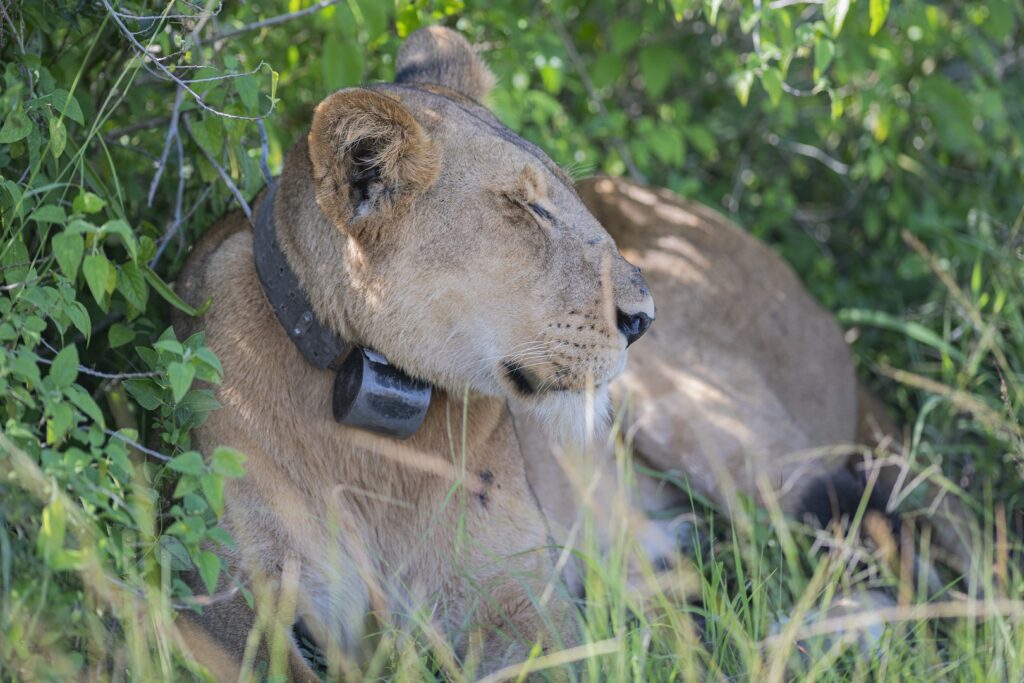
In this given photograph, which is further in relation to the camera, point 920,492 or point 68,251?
point 920,492

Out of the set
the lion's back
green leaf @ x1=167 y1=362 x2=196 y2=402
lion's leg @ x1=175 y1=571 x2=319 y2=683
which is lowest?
the lion's back

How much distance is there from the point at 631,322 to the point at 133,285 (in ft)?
3.50

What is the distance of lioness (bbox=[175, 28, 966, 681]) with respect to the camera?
2434 mm

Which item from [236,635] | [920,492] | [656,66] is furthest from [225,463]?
[656,66]

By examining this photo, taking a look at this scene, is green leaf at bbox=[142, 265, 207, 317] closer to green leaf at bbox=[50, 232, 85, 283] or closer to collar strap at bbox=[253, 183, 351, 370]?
collar strap at bbox=[253, 183, 351, 370]

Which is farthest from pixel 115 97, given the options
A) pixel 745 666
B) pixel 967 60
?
pixel 967 60

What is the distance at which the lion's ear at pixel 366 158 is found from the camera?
2.32 m

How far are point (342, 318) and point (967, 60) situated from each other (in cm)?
385

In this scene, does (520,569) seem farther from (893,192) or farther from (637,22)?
(893,192)

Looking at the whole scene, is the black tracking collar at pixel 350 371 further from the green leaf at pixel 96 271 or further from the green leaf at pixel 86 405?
the green leaf at pixel 86 405

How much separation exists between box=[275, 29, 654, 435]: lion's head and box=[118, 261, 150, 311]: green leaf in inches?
12.4

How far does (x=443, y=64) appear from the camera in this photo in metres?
3.06

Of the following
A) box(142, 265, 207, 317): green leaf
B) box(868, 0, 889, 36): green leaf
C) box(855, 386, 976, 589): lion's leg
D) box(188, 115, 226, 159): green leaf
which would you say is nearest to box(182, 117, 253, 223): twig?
box(188, 115, 226, 159): green leaf

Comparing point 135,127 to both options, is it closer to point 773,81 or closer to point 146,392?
point 146,392
